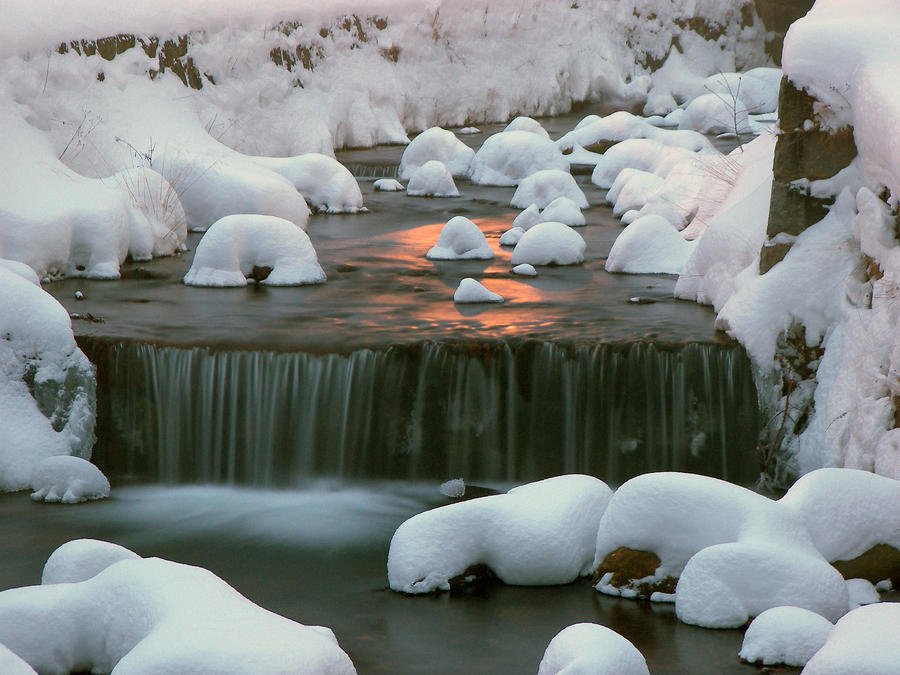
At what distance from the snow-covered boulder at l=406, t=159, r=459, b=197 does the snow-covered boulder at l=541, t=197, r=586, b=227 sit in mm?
2176

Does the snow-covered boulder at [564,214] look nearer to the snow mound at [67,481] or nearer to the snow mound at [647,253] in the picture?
the snow mound at [647,253]

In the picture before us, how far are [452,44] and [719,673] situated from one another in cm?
1724

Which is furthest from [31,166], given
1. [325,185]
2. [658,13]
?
[658,13]

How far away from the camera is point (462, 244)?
10.3 m

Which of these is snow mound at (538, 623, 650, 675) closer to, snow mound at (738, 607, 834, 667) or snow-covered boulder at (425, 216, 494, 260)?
snow mound at (738, 607, 834, 667)

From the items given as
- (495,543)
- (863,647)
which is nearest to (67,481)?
(495,543)

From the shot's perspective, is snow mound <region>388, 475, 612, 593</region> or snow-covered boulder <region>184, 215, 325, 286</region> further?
snow-covered boulder <region>184, 215, 325, 286</region>

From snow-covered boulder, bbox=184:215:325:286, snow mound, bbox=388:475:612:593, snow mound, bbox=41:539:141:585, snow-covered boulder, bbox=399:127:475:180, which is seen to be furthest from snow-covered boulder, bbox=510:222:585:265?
snow mound, bbox=41:539:141:585

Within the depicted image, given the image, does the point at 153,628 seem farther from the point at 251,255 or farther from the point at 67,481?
the point at 251,255

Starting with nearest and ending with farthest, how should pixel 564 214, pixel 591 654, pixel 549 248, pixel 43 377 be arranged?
pixel 591 654 < pixel 43 377 < pixel 549 248 < pixel 564 214

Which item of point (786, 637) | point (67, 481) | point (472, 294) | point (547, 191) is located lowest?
point (67, 481)

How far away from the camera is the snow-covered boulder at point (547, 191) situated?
12.9 metres

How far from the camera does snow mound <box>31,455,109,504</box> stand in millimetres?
6602

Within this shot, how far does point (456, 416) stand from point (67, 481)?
6.96 feet
